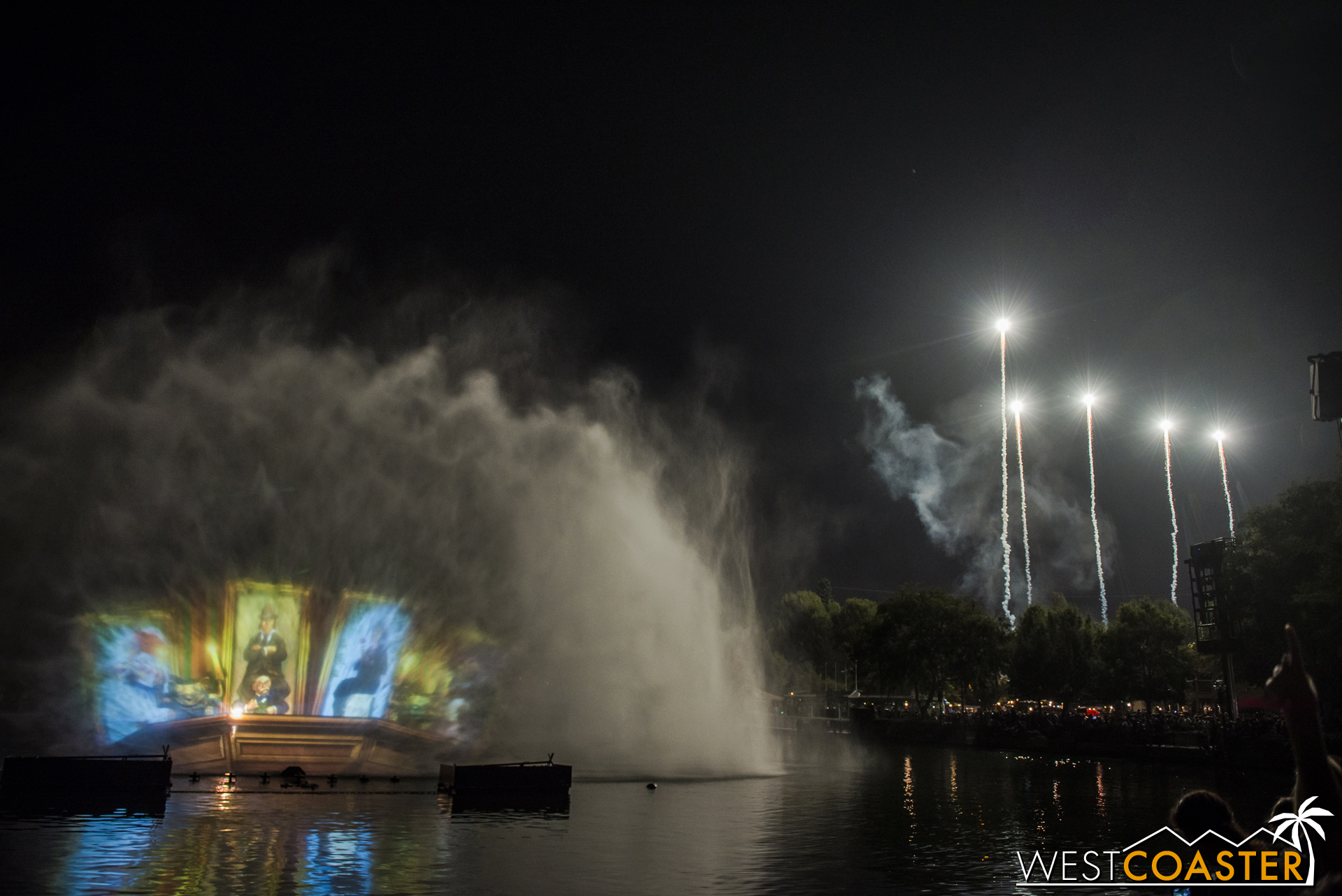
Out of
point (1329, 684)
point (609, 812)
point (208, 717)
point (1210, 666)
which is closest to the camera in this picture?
point (609, 812)

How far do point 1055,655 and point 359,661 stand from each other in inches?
2604

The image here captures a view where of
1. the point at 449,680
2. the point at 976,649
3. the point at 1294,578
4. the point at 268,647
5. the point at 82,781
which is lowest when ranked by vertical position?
the point at 82,781

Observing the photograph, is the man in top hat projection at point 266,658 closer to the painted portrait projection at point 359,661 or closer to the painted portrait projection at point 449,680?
the painted portrait projection at point 359,661

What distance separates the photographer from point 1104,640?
81.7 meters

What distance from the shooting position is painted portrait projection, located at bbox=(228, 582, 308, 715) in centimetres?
3828

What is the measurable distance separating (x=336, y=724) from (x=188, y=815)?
531 inches

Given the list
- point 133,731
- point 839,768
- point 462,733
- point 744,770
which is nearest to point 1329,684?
point 839,768

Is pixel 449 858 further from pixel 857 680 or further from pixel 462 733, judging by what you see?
pixel 857 680

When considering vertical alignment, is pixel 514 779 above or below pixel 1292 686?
below

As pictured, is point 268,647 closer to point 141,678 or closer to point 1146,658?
point 141,678

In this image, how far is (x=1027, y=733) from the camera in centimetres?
5884

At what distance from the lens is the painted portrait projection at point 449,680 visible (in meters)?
41.3

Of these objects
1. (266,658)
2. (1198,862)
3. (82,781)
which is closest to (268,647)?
(266,658)

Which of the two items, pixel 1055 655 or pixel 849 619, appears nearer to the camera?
pixel 1055 655
